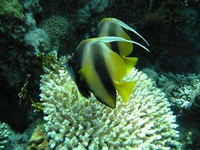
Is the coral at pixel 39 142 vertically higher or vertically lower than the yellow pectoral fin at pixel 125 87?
lower

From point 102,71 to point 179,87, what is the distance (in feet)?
12.2

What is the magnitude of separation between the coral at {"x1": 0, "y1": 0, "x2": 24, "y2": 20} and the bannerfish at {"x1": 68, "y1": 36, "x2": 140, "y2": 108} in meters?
1.78

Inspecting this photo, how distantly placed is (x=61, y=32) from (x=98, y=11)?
2.55ft

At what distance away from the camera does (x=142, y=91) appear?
3316 mm

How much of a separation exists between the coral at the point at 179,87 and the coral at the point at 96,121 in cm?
140

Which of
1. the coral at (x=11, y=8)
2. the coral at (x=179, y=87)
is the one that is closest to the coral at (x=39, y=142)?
the coral at (x=11, y=8)

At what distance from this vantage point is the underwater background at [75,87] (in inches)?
106

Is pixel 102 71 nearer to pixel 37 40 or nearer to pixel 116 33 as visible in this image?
pixel 116 33

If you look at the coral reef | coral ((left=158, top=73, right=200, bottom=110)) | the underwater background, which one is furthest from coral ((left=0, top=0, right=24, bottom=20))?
coral ((left=158, top=73, right=200, bottom=110))

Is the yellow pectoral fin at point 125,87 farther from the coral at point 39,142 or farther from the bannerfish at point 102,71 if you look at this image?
the coral at point 39,142

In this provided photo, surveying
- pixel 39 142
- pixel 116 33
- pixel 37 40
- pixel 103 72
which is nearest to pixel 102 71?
pixel 103 72

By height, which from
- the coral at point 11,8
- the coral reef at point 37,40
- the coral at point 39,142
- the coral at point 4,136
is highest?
the coral at point 11,8

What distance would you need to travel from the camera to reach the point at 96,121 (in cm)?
263

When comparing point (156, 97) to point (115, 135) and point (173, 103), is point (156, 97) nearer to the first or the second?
point (115, 135)
